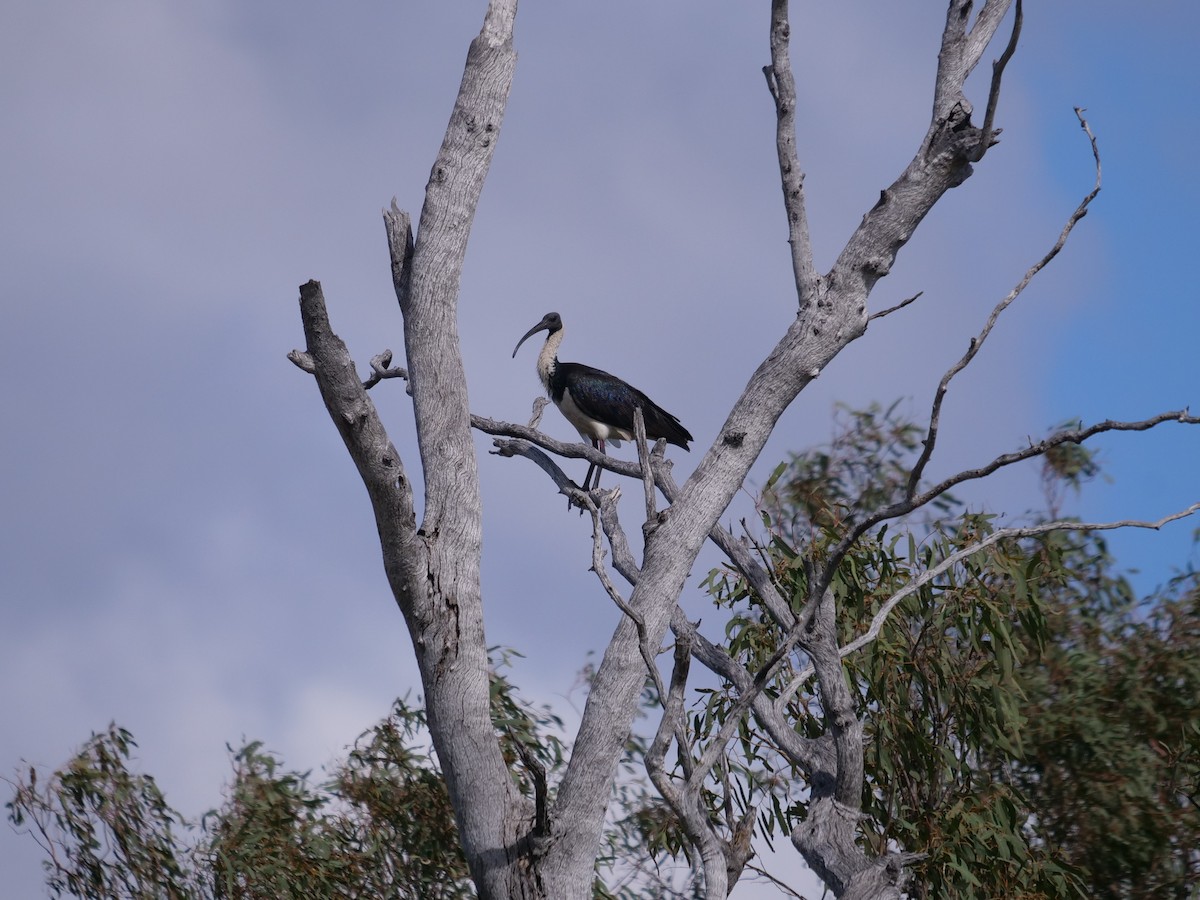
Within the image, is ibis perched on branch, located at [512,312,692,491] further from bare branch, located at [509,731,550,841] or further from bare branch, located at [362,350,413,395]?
bare branch, located at [509,731,550,841]

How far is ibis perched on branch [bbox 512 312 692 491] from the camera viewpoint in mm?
10094

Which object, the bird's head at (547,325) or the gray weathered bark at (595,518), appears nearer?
the gray weathered bark at (595,518)

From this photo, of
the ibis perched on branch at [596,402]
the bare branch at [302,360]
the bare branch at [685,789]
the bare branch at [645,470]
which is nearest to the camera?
the bare branch at [685,789]

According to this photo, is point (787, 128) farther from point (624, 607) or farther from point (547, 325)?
point (547, 325)

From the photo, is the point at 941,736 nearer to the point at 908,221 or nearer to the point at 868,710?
the point at 868,710

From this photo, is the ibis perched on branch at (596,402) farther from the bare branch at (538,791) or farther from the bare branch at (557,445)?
the bare branch at (538,791)

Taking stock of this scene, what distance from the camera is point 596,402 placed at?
1084cm

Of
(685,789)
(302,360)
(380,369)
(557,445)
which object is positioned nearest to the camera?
(685,789)

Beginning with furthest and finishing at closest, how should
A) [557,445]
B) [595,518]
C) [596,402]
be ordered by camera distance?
1. [596,402]
2. [557,445]
3. [595,518]

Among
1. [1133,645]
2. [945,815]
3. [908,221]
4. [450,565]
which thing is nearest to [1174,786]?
[1133,645]

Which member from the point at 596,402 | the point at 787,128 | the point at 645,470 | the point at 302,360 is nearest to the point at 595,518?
the point at 645,470

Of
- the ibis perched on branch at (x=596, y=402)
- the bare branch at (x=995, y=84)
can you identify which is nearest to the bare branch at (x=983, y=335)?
the bare branch at (x=995, y=84)

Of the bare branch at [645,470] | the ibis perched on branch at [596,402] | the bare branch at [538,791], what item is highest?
the ibis perched on branch at [596,402]

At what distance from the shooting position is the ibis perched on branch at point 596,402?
10.1 metres
